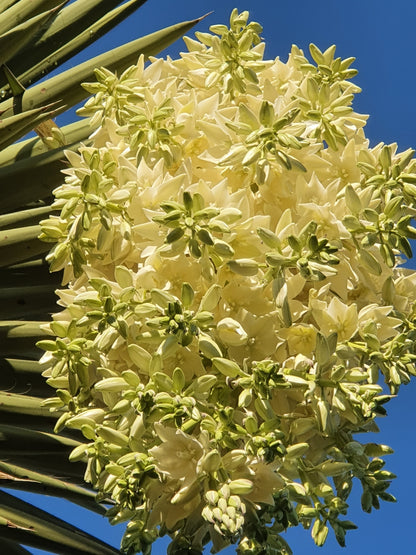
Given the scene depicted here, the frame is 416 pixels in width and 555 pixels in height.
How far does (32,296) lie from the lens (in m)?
2.00

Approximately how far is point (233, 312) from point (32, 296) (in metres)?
0.79

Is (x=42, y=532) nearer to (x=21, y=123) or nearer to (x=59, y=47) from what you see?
(x=21, y=123)

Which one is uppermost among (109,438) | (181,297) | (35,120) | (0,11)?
(0,11)

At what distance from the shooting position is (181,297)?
4.27ft

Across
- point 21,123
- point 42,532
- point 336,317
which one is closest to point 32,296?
point 21,123

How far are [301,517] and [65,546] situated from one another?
2.80 ft

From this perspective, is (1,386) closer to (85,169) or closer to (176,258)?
(85,169)

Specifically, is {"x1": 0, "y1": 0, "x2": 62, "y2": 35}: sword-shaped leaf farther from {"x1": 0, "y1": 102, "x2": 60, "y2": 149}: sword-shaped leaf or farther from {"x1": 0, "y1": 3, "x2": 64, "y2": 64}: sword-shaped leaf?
{"x1": 0, "y1": 102, "x2": 60, "y2": 149}: sword-shaped leaf

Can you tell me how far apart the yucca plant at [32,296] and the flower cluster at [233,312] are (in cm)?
43

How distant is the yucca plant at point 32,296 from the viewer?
1.93 m

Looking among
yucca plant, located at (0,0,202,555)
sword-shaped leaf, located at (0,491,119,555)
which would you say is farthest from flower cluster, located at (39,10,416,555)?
sword-shaped leaf, located at (0,491,119,555)

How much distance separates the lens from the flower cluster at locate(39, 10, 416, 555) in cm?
128

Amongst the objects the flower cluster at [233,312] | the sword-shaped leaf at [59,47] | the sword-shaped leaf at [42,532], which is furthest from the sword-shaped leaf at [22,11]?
the sword-shaped leaf at [42,532]

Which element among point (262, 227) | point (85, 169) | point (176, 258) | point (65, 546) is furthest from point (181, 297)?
point (65, 546)
